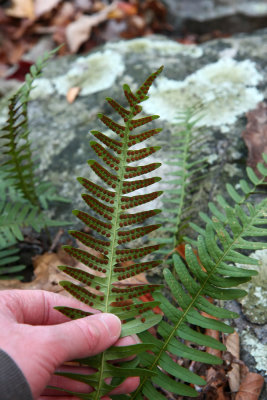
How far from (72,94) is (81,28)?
6.66 ft

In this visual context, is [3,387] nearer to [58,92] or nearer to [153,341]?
[153,341]

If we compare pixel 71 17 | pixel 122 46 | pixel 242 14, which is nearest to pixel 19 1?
pixel 71 17

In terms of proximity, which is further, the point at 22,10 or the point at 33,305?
the point at 22,10

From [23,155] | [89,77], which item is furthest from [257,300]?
[89,77]

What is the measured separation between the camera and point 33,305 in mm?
1584

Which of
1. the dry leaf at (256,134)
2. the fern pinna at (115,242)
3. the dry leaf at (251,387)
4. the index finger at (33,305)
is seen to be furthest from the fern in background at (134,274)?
the dry leaf at (256,134)

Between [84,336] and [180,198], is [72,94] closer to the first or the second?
[180,198]

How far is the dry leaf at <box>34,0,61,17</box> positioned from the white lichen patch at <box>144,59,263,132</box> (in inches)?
121

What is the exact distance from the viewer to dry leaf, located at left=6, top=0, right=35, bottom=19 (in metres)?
5.23

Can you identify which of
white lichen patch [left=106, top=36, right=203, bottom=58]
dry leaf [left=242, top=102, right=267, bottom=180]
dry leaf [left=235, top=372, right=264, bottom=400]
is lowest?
dry leaf [left=235, top=372, right=264, bottom=400]

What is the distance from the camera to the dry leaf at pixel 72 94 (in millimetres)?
3161

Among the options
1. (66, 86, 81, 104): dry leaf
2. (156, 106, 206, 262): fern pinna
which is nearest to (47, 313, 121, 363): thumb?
(156, 106, 206, 262): fern pinna

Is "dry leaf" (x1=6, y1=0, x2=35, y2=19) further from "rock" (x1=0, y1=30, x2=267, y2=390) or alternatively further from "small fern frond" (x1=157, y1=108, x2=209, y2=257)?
"small fern frond" (x1=157, y1=108, x2=209, y2=257)

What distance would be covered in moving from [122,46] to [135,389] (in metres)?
3.05
